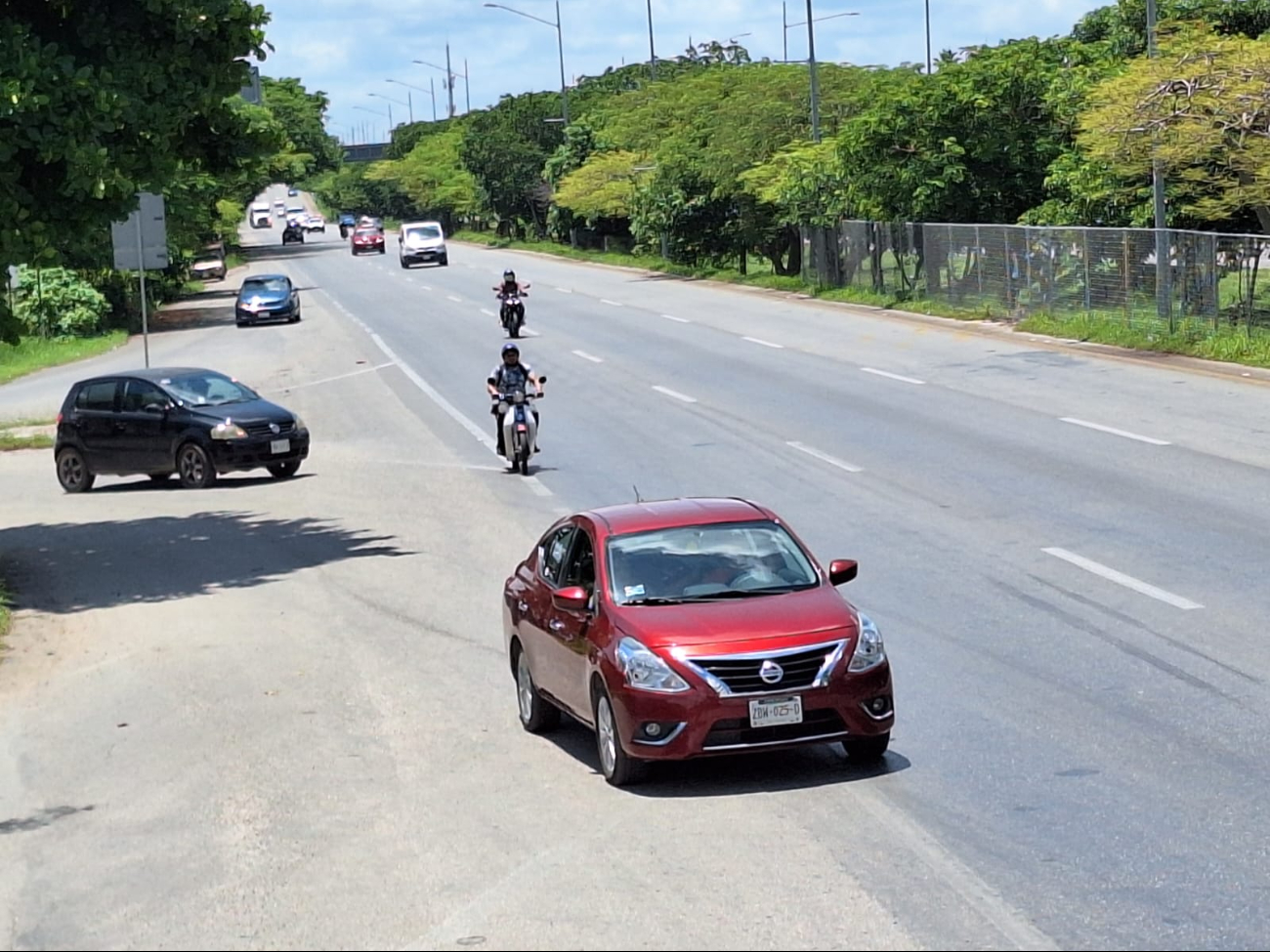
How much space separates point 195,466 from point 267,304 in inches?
1307

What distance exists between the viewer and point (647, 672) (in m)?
9.71

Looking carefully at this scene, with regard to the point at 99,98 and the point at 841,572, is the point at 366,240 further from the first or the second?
the point at 841,572

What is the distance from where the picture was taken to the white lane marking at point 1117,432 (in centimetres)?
2252

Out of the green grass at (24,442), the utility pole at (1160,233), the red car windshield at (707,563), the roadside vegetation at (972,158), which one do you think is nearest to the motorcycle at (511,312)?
the roadside vegetation at (972,158)

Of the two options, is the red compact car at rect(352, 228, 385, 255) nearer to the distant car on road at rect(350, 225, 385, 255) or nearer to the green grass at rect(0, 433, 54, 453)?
the distant car on road at rect(350, 225, 385, 255)

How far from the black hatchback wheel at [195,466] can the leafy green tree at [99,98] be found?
23.1ft

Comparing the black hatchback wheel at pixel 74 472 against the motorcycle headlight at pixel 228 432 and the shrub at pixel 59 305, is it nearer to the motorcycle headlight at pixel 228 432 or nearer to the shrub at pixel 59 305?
the motorcycle headlight at pixel 228 432

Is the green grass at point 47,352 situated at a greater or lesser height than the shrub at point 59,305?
lesser

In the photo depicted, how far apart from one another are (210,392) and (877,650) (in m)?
18.2

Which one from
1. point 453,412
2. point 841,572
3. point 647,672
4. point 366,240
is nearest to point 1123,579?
point 841,572

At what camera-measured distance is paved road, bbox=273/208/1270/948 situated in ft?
27.5

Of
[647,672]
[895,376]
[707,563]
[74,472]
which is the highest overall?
[707,563]

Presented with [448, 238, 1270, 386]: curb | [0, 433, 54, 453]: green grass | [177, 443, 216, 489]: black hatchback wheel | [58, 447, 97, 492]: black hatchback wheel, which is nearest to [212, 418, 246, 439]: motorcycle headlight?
[177, 443, 216, 489]: black hatchback wheel

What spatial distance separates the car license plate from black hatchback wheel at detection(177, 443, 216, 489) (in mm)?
17164
